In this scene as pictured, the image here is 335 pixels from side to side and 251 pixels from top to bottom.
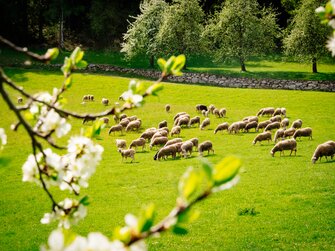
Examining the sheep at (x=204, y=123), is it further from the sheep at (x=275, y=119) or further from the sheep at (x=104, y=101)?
the sheep at (x=104, y=101)

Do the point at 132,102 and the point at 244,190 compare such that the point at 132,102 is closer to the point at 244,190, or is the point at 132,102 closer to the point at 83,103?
the point at 244,190

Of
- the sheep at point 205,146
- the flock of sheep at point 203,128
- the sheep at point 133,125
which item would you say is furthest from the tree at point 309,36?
the sheep at point 205,146

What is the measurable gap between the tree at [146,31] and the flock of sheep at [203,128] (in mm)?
18674

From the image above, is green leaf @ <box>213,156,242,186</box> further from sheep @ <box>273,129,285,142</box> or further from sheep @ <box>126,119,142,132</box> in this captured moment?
sheep @ <box>126,119,142,132</box>

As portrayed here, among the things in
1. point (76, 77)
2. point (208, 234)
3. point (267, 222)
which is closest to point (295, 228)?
point (267, 222)

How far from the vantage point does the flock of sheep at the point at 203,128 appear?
1823 cm

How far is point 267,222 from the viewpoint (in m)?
11.2

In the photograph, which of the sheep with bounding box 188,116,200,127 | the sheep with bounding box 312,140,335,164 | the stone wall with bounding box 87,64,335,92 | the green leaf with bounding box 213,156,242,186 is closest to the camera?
the green leaf with bounding box 213,156,242,186

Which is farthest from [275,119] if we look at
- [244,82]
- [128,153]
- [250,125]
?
[244,82]

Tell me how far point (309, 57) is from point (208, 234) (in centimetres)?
3617

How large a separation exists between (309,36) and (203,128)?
2373 cm

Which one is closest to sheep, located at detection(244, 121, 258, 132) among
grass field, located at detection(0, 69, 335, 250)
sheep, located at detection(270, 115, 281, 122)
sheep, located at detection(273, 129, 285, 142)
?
grass field, located at detection(0, 69, 335, 250)

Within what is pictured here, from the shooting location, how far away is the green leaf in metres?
1.09

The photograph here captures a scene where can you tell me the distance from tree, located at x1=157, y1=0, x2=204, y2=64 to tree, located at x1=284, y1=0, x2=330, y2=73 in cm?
1025
